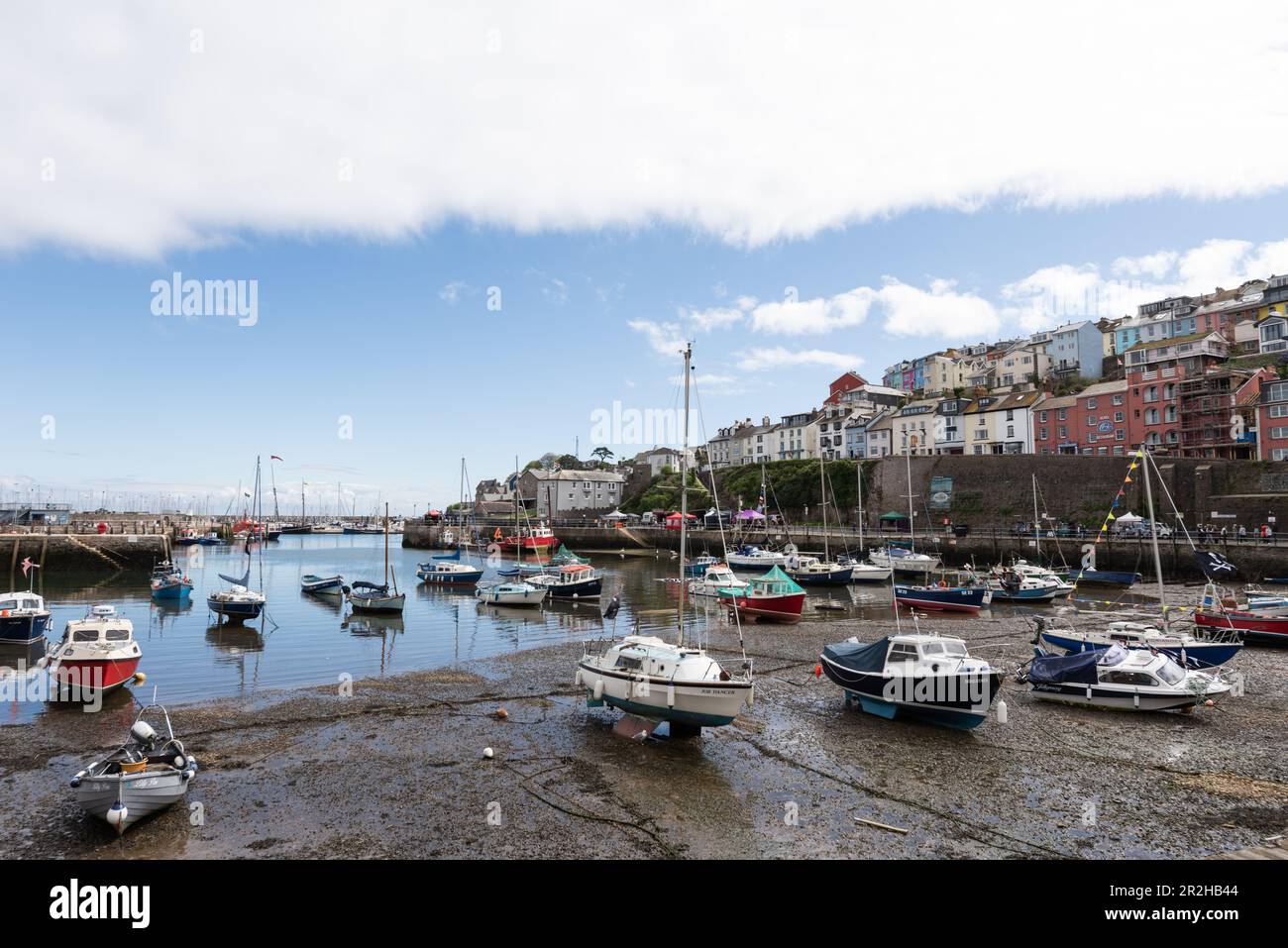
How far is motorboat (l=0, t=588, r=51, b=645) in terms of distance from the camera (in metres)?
26.7

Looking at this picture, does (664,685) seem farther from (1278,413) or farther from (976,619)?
(1278,413)

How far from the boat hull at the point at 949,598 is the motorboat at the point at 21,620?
1495 inches

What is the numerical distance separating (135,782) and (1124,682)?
21.5 metres

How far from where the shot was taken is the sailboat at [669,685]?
14.6 metres

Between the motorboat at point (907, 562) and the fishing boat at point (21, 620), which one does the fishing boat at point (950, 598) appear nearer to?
the motorboat at point (907, 562)

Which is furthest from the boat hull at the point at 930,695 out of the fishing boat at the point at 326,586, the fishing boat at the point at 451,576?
the fishing boat at the point at 326,586

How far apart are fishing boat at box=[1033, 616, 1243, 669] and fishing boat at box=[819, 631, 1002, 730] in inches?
284

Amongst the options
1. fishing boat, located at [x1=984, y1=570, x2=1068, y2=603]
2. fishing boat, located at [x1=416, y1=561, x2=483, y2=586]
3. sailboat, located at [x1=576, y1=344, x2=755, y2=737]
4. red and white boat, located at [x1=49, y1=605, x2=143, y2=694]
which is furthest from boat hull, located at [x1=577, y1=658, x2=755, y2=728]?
fishing boat, located at [x1=416, y1=561, x2=483, y2=586]

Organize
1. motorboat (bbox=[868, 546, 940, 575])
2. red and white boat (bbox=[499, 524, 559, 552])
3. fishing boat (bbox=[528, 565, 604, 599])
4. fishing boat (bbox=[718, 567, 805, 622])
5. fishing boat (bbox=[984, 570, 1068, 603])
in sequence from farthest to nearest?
red and white boat (bbox=[499, 524, 559, 552]) → motorboat (bbox=[868, 546, 940, 575]) → fishing boat (bbox=[528, 565, 604, 599]) → fishing boat (bbox=[984, 570, 1068, 603]) → fishing boat (bbox=[718, 567, 805, 622])

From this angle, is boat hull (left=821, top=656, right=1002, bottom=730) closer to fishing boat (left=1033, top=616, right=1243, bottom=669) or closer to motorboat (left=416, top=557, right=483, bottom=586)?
fishing boat (left=1033, top=616, right=1243, bottom=669)

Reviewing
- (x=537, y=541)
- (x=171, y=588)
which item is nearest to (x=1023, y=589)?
(x=171, y=588)

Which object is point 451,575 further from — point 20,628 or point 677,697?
point 677,697
